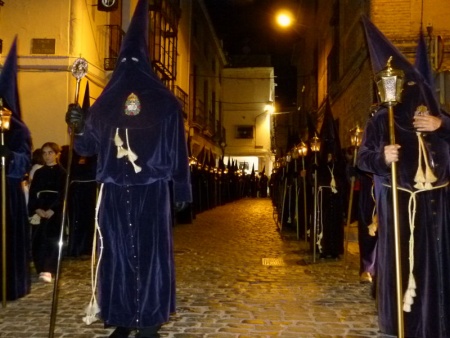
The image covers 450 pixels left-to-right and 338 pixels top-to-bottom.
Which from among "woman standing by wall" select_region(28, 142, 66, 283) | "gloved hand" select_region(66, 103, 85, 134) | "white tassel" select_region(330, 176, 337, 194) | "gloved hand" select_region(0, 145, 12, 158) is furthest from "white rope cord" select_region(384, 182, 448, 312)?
"white tassel" select_region(330, 176, 337, 194)

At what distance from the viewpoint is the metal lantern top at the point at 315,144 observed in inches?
372

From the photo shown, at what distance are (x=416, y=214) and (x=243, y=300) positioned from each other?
2545mm

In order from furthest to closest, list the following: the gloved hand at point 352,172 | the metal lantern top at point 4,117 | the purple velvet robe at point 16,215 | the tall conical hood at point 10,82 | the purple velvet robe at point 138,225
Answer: the gloved hand at point 352,172 → the purple velvet robe at point 16,215 → the tall conical hood at point 10,82 → the metal lantern top at point 4,117 → the purple velvet robe at point 138,225

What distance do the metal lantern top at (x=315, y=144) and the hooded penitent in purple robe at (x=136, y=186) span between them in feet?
17.6

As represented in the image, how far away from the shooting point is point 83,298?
6023 mm

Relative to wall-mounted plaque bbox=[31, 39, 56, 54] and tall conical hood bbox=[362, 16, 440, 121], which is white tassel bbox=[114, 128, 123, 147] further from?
wall-mounted plaque bbox=[31, 39, 56, 54]

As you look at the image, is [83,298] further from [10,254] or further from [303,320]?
[303,320]

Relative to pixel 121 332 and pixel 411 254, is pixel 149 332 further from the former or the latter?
pixel 411 254

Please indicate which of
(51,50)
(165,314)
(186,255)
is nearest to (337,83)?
(51,50)

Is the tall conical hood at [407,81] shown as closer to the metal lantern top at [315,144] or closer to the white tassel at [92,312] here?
the white tassel at [92,312]

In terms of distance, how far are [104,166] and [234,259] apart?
5.16 metres

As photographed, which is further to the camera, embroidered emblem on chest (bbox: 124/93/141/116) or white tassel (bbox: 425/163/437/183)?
embroidered emblem on chest (bbox: 124/93/141/116)

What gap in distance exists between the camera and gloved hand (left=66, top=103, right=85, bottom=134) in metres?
4.25

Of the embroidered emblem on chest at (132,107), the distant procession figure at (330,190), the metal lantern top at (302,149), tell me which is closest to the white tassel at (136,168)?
the embroidered emblem on chest at (132,107)
